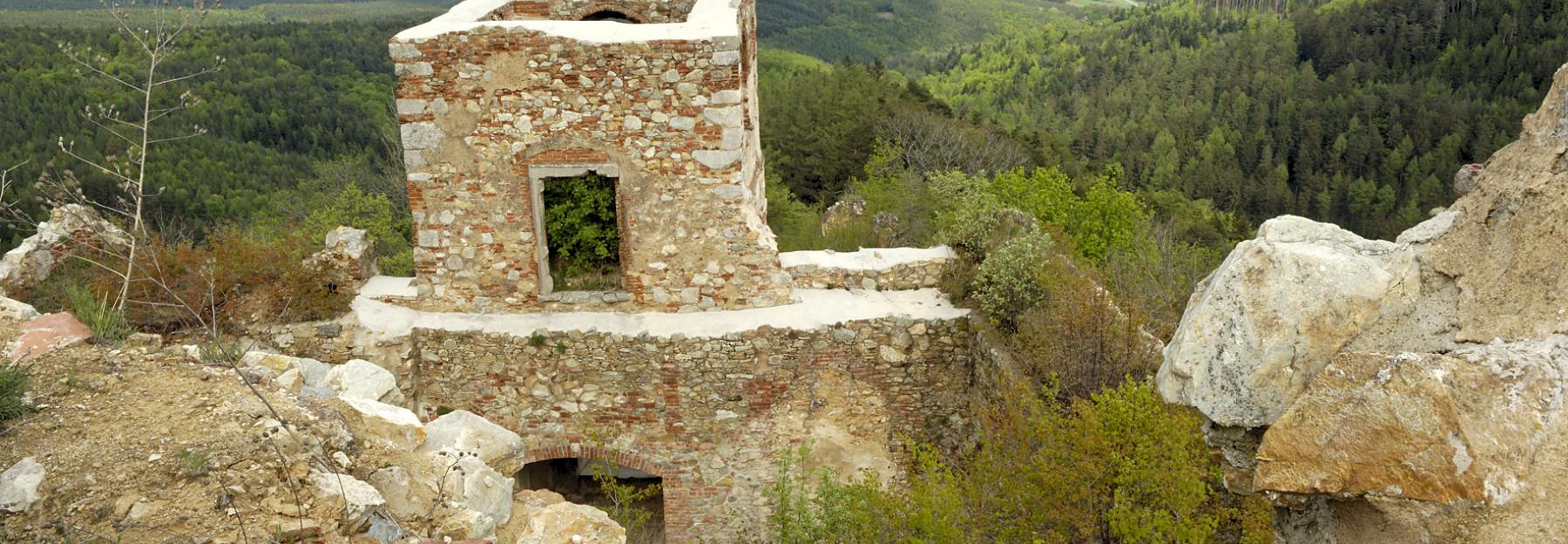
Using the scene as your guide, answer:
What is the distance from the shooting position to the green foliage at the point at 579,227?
9.06 metres

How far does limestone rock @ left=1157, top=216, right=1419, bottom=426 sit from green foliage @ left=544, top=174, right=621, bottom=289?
647 centimetres

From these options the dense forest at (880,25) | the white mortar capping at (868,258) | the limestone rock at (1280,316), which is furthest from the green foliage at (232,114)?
the dense forest at (880,25)

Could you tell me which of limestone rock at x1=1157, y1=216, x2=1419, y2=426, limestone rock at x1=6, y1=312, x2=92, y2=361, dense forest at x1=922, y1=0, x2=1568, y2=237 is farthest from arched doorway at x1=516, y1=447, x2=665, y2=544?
dense forest at x1=922, y1=0, x2=1568, y2=237

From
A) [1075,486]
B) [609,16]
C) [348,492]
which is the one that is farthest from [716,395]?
[609,16]

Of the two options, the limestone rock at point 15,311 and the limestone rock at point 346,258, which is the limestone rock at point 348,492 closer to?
the limestone rock at point 15,311

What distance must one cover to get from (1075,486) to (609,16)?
8216 millimetres

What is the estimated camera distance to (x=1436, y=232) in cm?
323

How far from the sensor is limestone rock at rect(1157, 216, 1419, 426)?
10.3 ft

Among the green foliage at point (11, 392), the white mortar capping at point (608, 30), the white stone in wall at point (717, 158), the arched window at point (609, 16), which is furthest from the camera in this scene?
the arched window at point (609, 16)

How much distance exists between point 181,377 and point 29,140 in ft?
81.8

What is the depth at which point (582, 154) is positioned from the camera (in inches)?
336

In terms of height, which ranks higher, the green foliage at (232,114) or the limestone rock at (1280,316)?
the limestone rock at (1280,316)

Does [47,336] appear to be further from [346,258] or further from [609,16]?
[609,16]

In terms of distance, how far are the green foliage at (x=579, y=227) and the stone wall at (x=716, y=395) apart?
2.85 feet
